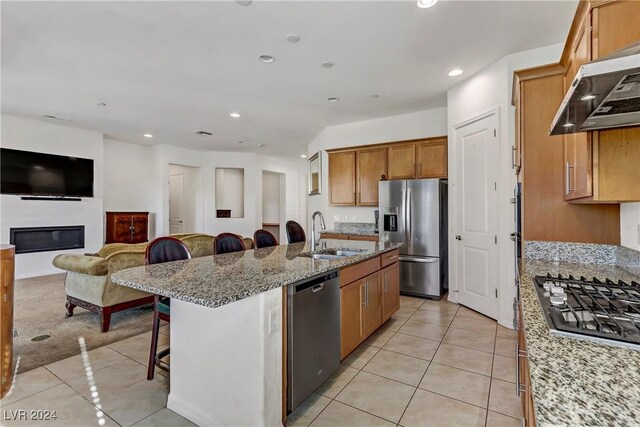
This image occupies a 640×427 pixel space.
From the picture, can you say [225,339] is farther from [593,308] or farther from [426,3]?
[426,3]

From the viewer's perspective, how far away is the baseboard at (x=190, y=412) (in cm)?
173

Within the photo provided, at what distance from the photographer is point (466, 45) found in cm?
306

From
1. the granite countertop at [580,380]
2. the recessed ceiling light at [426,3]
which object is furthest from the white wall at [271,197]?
the granite countertop at [580,380]

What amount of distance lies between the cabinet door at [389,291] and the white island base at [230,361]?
5.48 feet

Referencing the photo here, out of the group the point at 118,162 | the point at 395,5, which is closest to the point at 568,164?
the point at 395,5

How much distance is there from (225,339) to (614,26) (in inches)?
92.5

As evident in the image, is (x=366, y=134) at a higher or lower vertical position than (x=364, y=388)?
higher

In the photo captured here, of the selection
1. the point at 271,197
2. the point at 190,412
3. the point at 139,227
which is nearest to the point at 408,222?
the point at 190,412

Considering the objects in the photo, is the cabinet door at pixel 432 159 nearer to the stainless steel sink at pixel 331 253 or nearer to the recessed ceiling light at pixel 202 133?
the stainless steel sink at pixel 331 253

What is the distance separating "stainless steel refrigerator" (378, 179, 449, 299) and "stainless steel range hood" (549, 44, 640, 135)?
2853mm

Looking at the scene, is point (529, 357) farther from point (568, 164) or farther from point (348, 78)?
point (348, 78)

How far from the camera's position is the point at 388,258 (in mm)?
3197

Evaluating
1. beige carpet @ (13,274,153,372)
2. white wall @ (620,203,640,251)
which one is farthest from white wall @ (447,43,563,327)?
beige carpet @ (13,274,153,372)

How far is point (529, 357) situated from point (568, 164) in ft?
5.18
